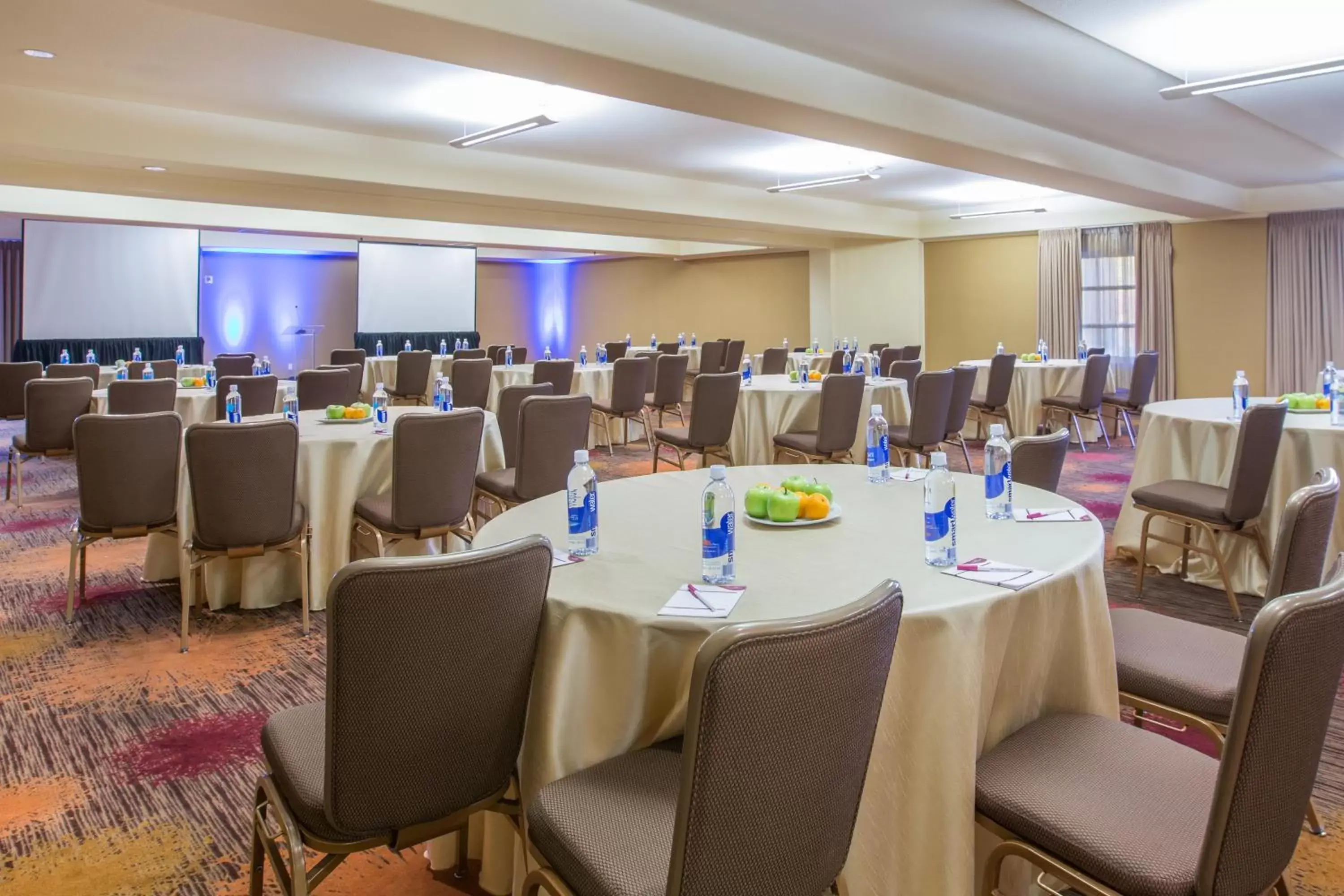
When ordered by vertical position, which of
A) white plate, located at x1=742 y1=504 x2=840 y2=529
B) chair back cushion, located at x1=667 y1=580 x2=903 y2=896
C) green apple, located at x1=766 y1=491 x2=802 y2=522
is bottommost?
→ chair back cushion, located at x1=667 y1=580 x2=903 y2=896

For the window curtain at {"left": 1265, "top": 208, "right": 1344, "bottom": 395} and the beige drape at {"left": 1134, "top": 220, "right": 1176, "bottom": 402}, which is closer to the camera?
the window curtain at {"left": 1265, "top": 208, "right": 1344, "bottom": 395}

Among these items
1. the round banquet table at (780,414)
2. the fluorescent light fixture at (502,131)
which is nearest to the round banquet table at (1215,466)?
the round banquet table at (780,414)

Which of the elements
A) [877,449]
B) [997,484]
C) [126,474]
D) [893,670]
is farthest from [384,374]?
[893,670]

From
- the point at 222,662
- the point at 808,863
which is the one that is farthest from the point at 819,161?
the point at 808,863

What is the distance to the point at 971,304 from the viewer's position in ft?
46.8

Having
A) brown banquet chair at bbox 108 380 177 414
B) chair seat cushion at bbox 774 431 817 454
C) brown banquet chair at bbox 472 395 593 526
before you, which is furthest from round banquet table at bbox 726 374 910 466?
brown banquet chair at bbox 108 380 177 414

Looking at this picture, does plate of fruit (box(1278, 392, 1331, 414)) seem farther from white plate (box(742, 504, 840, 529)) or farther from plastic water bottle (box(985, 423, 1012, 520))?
white plate (box(742, 504, 840, 529))

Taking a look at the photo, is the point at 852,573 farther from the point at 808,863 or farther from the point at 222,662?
the point at 222,662

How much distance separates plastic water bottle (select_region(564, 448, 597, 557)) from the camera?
2225 mm

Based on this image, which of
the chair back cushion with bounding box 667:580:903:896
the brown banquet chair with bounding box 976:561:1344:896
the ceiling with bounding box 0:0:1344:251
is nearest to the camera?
the chair back cushion with bounding box 667:580:903:896

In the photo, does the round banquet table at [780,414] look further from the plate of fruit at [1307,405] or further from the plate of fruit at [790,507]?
the plate of fruit at [790,507]

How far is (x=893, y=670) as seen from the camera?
1.74 meters

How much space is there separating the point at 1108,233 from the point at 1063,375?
4.21m

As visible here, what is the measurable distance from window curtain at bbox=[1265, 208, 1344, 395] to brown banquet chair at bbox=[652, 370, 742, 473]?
332 inches
